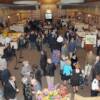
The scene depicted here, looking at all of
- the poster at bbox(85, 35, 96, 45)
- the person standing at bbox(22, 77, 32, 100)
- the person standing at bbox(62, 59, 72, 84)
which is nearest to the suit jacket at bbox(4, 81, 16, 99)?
the person standing at bbox(22, 77, 32, 100)

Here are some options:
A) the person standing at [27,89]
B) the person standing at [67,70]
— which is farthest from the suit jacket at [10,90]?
the person standing at [67,70]

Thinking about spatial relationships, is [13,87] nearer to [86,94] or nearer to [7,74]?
[7,74]

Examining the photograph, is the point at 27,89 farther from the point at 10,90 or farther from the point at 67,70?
the point at 67,70

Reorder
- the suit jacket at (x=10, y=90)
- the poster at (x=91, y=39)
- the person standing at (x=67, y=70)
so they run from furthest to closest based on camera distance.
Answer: the poster at (x=91, y=39) → the person standing at (x=67, y=70) → the suit jacket at (x=10, y=90)

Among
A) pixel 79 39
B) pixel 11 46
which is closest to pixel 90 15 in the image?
pixel 79 39

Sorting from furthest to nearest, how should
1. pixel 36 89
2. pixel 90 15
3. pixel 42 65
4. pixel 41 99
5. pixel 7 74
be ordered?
pixel 90 15
pixel 42 65
pixel 7 74
pixel 36 89
pixel 41 99

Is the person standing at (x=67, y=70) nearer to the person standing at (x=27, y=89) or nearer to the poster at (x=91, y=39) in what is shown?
the person standing at (x=27, y=89)

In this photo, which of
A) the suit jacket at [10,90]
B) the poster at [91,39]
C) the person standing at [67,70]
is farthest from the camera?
the poster at [91,39]

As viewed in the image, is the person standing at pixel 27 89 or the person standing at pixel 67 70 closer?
the person standing at pixel 27 89

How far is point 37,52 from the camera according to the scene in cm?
3055

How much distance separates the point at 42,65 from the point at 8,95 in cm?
495

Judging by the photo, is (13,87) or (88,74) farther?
(88,74)

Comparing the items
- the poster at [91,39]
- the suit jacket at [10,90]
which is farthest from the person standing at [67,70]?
the poster at [91,39]

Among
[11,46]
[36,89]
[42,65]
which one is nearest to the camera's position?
[36,89]
